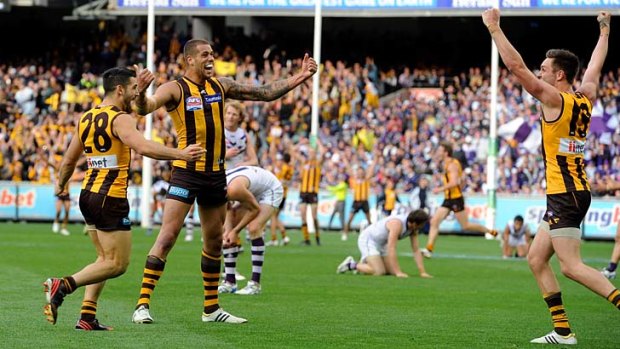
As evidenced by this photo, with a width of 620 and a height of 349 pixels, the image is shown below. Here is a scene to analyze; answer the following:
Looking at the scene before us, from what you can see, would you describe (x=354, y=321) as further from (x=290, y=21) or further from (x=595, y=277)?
(x=290, y=21)

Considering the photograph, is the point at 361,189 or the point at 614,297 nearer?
the point at 614,297

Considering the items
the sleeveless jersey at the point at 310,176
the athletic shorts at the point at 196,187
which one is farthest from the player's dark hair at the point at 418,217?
the sleeveless jersey at the point at 310,176

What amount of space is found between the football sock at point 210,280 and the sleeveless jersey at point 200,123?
37.1 inches

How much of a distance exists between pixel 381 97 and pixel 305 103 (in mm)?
3468

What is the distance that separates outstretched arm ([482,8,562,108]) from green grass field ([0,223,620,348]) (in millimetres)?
2194

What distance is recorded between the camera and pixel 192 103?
37.9ft

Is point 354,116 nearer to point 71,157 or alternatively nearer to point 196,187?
point 196,187

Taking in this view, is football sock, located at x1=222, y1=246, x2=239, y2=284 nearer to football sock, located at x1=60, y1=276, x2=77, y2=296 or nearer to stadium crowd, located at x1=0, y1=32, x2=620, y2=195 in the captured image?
football sock, located at x1=60, y1=276, x2=77, y2=296

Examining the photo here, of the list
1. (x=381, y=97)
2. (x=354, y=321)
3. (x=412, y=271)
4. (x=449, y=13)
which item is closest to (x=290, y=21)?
(x=381, y=97)

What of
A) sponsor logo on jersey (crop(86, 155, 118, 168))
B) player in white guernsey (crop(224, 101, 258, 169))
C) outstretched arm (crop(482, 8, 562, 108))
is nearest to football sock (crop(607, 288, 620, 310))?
outstretched arm (crop(482, 8, 562, 108))

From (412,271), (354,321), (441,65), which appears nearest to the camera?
(354,321)

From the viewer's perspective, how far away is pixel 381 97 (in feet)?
143

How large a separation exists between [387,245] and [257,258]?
4.43 meters

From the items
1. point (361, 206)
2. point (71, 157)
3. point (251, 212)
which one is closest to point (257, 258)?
point (251, 212)
